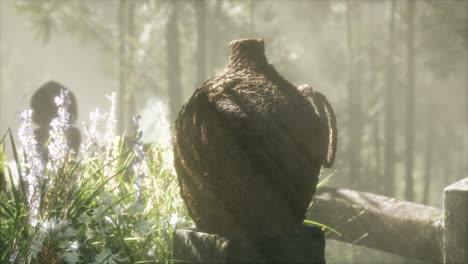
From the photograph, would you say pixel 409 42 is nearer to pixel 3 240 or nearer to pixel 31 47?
pixel 3 240

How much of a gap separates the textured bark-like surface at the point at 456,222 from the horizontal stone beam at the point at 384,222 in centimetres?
43

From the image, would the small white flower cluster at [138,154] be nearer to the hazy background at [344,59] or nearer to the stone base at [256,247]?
the stone base at [256,247]

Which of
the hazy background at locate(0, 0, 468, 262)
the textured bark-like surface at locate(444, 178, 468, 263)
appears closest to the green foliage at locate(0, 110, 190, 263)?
the textured bark-like surface at locate(444, 178, 468, 263)

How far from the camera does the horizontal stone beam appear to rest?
4.98 metres

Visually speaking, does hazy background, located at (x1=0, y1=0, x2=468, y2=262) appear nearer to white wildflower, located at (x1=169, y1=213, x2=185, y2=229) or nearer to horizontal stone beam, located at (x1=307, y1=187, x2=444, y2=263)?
horizontal stone beam, located at (x1=307, y1=187, x2=444, y2=263)

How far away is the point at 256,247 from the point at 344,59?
31.1m

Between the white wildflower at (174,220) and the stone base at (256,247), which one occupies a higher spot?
the white wildflower at (174,220)

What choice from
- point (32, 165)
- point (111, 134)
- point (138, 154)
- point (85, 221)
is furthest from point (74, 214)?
point (111, 134)

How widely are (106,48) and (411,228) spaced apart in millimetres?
19517

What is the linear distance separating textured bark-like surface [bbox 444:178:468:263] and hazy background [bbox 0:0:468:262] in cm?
217

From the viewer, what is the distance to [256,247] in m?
3.15

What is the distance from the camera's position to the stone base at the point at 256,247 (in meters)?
3.15

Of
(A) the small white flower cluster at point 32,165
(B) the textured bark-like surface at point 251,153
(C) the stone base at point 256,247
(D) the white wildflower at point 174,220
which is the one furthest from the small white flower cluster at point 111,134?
(C) the stone base at point 256,247

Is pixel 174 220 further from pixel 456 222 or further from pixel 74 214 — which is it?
pixel 456 222
